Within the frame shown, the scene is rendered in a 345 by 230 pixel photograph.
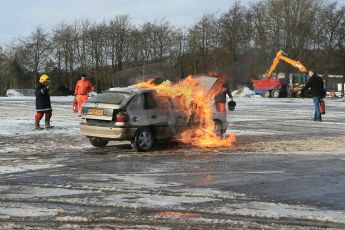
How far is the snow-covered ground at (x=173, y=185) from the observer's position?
563cm

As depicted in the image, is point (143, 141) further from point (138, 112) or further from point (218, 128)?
point (218, 128)

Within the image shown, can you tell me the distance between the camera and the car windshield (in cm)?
1123

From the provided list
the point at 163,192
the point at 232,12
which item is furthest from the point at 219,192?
the point at 232,12

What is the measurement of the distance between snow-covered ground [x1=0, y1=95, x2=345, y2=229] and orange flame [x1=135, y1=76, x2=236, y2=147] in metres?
0.53

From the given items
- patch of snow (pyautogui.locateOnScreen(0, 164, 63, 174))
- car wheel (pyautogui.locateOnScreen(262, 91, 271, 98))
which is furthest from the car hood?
car wheel (pyautogui.locateOnScreen(262, 91, 271, 98))

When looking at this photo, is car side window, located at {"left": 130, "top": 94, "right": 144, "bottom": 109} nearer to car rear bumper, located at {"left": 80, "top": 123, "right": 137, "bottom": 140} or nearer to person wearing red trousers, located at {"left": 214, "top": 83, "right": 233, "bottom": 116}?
car rear bumper, located at {"left": 80, "top": 123, "right": 137, "bottom": 140}

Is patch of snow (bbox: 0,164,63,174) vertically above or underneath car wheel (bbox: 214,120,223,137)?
underneath

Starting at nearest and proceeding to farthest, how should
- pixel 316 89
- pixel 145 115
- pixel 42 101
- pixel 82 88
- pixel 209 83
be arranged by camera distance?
1. pixel 145 115
2. pixel 209 83
3. pixel 42 101
4. pixel 82 88
5. pixel 316 89

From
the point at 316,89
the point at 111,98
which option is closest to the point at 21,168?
the point at 111,98

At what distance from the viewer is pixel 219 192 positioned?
23.3 ft

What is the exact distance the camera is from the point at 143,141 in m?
11.4

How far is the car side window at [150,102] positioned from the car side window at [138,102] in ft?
0.43

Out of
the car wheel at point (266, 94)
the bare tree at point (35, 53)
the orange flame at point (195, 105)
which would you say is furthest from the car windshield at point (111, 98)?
the bare tree at point (35, 53)

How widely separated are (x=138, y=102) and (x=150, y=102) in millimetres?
361
